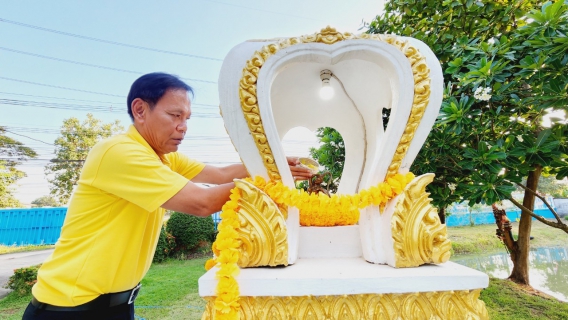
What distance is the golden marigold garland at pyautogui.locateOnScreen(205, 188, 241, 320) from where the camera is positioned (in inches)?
47.0

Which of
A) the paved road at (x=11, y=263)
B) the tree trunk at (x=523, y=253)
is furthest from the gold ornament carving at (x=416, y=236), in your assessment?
the paved road at (x=11, y=263)

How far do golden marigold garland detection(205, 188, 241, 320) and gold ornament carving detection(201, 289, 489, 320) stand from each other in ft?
0.23

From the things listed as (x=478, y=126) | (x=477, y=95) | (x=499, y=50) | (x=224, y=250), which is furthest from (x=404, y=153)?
(x=499, y=50)

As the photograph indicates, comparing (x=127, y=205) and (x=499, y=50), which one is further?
(x=499, y=50)

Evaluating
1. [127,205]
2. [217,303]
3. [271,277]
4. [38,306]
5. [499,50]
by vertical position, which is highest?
[499,50]

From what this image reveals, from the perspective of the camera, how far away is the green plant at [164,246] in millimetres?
7604

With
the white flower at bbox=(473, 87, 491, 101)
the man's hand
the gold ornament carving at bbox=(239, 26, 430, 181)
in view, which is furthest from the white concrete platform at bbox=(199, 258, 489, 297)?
the white flower at bbox=(473, 87, 491, 101)

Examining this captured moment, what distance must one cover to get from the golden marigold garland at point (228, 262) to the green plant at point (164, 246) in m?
7.27

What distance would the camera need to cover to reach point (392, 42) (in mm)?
1623

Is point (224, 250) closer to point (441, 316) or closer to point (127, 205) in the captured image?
point (127, 205)

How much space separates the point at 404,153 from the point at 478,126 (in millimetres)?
1737

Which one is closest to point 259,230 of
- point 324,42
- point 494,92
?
point 324,42

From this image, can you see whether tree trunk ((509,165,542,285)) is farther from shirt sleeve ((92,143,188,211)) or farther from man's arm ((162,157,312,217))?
shirt sleeve ((92,143,188,211))

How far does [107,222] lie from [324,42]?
1608mm
